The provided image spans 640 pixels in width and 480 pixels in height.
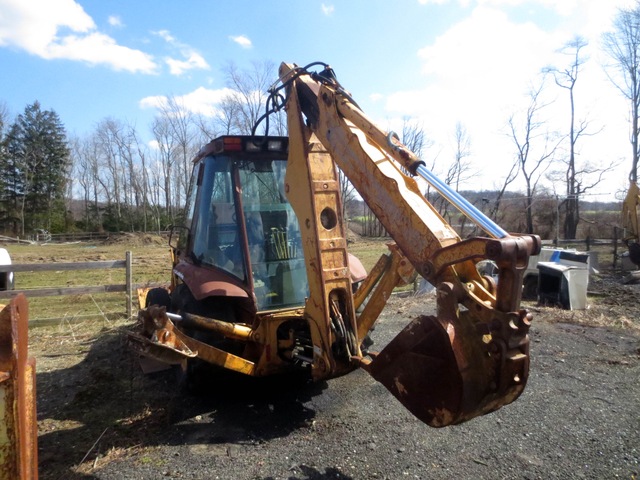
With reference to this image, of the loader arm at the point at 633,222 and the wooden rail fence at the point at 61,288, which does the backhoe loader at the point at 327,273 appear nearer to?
the wooden rail fence at the point at 61,288

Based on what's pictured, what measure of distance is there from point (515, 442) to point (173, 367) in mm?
3815

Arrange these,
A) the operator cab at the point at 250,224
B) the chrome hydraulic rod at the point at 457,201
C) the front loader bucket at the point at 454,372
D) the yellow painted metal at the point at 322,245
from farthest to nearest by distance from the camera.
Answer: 1. the operator cab at the point at 250,224
2. the yellow painted metal at the point at 322,245
3. the chrome hydraulic rod at the point at 457,201
4. the front loader bucket at the point at 454,372

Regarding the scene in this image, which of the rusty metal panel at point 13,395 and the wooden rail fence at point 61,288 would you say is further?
the wooden rail fence at point 61,288

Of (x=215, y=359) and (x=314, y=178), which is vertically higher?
(x=314, y=178)

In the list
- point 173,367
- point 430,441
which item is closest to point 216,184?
point 173,367

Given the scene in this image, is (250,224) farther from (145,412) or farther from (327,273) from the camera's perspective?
(145,412)

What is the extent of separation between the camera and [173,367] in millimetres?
5449

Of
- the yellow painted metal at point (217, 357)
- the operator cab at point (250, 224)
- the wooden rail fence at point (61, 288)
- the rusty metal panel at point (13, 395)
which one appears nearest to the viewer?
the rusty metal panel at point (13, 395)

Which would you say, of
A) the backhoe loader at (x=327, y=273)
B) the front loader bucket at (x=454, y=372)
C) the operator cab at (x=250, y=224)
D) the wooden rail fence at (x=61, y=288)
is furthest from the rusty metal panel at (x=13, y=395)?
the wooden rail fence at (x=61, y=288)

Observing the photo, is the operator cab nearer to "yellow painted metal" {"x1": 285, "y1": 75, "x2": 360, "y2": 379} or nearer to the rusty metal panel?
"yellow painted metal" {"x1": 285, "y1": 75, "x2": 360, "y2": 379}

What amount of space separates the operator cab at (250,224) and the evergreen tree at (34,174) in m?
48.1

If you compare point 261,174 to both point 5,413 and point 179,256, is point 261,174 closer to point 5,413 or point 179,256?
point 179,256

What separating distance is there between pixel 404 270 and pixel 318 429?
154cm

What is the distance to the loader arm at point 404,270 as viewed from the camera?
2.29 metres
